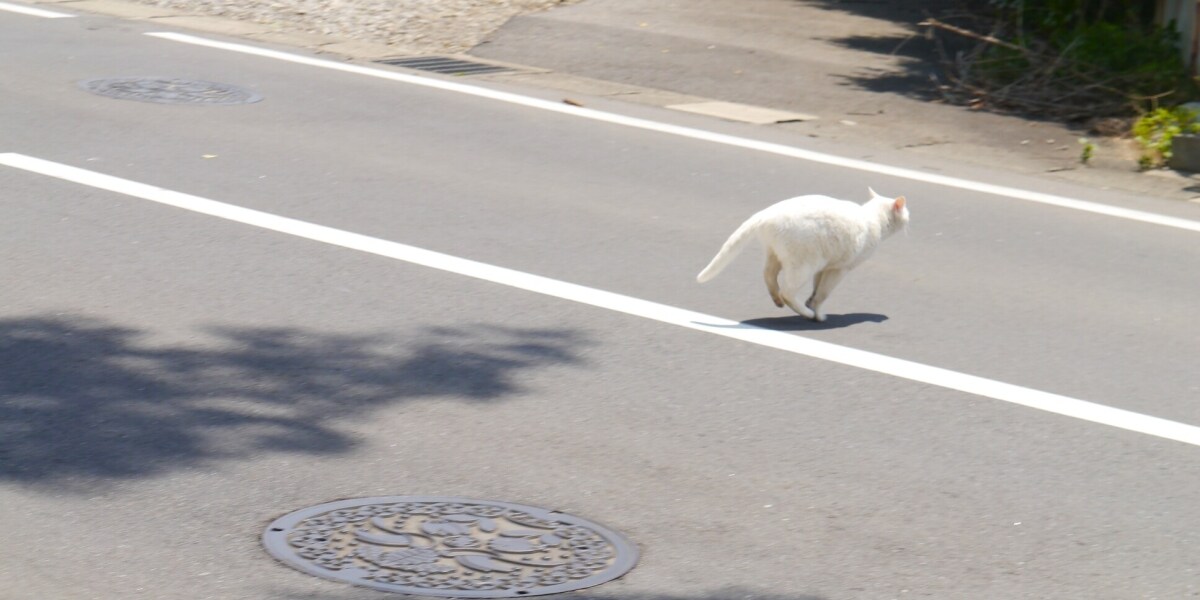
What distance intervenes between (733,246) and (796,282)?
14.0 inches

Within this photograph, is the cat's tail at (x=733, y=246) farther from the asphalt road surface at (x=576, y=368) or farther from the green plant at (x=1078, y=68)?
the green plant at (x=1078, y=68)

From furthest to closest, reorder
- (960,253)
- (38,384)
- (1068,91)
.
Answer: (1068,91), (960,253), (38,384)

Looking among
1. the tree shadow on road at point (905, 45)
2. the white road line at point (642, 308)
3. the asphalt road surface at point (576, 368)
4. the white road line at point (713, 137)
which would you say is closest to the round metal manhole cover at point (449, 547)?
the asphalt road surface at point (576, 368)

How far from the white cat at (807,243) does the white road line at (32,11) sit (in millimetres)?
10729

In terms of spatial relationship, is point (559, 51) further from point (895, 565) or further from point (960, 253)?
point (895, 565)

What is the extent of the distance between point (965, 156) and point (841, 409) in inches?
248

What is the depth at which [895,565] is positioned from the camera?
521 cm

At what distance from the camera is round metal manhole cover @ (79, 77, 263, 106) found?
40.8ft

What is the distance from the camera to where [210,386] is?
647cm

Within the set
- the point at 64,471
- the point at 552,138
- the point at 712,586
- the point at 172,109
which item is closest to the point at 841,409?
the point at 712,586

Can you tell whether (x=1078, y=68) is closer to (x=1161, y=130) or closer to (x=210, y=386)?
(x=1161, y=130)

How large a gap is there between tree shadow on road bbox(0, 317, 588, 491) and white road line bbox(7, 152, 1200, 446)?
703mm

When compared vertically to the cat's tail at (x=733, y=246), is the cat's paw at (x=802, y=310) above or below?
below

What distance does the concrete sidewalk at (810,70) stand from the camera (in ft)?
41.7
